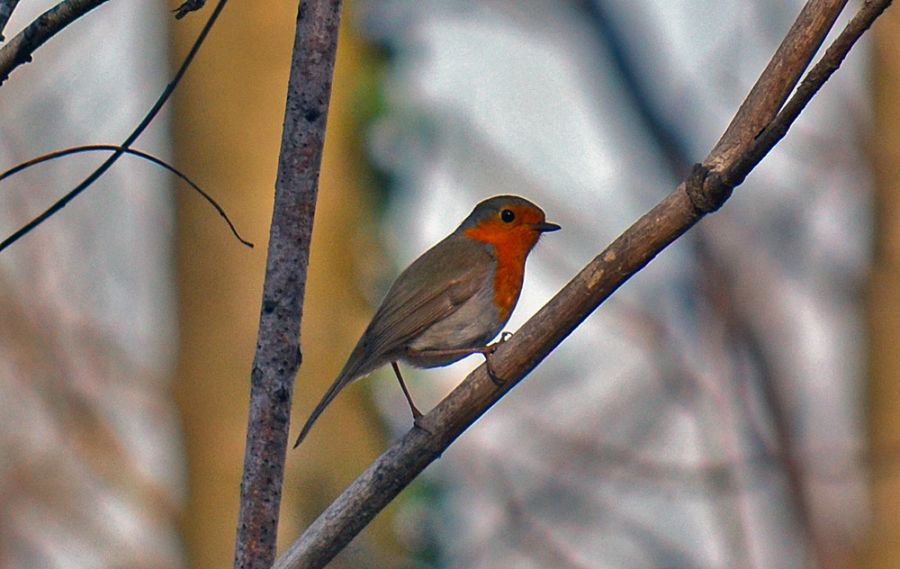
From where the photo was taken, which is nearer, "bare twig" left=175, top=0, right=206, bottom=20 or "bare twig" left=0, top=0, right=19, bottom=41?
"bare twig" left=0, top=0, right=19, bottom=41

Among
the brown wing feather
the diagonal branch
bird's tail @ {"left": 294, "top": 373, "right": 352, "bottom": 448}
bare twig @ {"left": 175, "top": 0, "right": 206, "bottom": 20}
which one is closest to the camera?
the diagonal branch

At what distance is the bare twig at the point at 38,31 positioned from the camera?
5.02 feet

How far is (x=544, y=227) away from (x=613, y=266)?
2.04 metres

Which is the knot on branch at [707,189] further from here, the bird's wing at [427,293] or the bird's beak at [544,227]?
the bird's beak at [544,227]

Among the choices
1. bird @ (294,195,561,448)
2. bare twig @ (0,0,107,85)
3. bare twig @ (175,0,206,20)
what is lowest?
bare twig @ (0,0,107,85)

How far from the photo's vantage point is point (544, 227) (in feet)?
11.7

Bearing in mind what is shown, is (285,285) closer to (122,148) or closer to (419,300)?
(122,148)

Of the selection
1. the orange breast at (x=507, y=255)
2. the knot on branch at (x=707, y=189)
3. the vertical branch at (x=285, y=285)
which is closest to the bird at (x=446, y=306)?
the orange breast at (x=507, y=255)

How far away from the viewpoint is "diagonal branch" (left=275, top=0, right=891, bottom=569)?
1.48 meters

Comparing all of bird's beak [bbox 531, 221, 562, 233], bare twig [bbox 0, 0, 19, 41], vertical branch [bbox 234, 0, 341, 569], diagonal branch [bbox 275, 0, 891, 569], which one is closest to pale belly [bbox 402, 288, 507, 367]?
bird's beak [bbox 531, 221, 562, 233]

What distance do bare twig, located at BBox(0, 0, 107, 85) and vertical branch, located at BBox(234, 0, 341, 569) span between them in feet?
1.30

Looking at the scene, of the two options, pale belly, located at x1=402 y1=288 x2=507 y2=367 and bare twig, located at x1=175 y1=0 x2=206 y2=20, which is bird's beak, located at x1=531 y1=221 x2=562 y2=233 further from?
bare twig, located at x1=175 y1=0 x2=206 y2=20

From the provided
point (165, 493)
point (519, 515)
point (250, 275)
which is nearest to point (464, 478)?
point (519, 515)

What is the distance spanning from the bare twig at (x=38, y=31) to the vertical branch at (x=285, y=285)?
0.39 m
